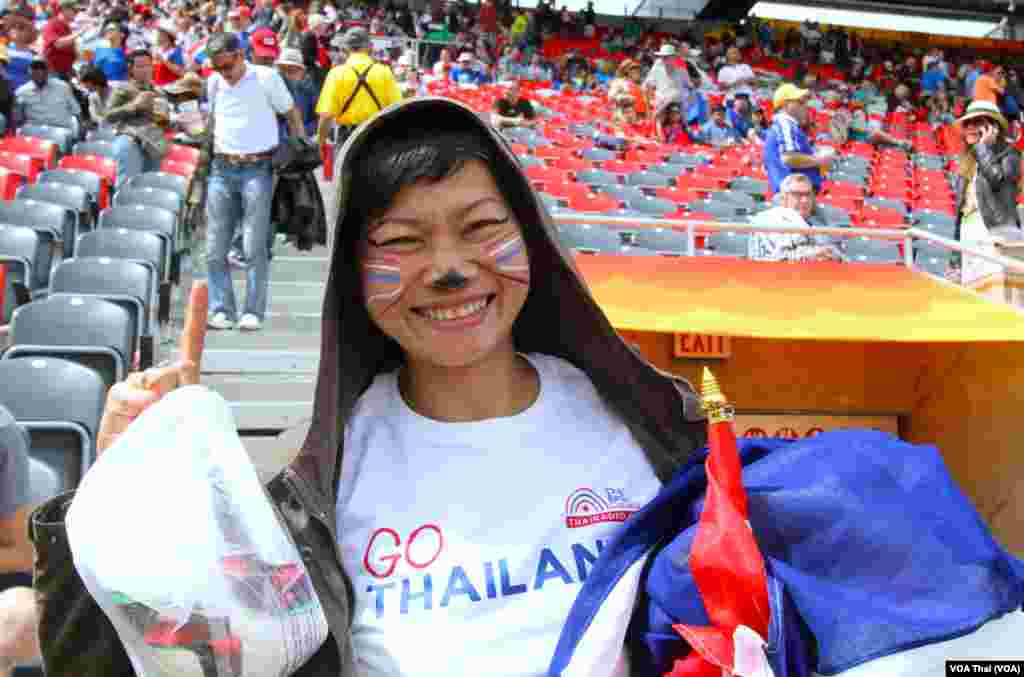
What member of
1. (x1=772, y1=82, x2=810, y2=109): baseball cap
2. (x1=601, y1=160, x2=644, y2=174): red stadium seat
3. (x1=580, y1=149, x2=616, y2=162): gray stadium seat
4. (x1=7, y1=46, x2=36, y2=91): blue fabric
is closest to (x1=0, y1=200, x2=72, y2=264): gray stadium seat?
(x1=7, y1=46, x2=36, y2=91): blue fabric

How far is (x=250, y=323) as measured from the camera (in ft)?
15.5

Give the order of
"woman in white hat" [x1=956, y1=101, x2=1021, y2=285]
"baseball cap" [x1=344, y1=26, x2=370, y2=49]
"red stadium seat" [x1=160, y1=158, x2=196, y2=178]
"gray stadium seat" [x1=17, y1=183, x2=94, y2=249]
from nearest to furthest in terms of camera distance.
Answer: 1. "woman in white hat" [x1=956, y1=101, x2=1021, y2=285]
2. "gray stadium seat" [x1=17, y1=183, x2=94, y2=249]
3. "baseball cap" [x1=344, y1=26, x2=370, y2=49]
4. "red stadium seat" [x1=160, y1=158, x2=196, y2=178]

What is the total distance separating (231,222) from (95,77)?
5358 millimetres

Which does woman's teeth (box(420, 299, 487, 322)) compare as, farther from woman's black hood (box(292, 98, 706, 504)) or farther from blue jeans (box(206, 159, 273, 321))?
blue jeans (box(206, 159, 273, 321))

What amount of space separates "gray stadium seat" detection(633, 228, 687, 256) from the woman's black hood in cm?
521

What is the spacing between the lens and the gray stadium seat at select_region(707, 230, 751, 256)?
657 cm

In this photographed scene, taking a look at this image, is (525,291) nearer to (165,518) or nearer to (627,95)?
(165,518)

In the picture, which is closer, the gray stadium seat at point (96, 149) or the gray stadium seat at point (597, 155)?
the gray stadium seat at point (96, 149)

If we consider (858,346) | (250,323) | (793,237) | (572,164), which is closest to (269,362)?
(250,323)

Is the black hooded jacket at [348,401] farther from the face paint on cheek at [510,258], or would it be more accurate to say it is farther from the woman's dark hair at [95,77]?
the woman's dark hair at [95,77]

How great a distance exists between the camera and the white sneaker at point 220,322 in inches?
185

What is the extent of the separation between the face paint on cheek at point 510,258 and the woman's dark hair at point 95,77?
9107 mm

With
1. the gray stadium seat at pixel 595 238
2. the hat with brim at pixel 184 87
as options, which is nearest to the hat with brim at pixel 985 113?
the gray stadium seat at pixel 595 238

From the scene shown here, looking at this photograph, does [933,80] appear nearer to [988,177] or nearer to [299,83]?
[299,83]
